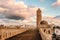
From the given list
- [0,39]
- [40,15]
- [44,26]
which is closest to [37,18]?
[40,15]

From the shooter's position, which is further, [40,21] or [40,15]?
[40,15]

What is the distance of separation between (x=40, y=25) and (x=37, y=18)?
13.1m

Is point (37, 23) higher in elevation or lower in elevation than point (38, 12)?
lower

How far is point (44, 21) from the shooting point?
110m

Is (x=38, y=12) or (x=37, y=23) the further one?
(x=38, y=12)

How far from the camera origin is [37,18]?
119 m

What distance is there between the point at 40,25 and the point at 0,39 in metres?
91.6

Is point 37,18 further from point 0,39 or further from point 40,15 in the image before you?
point 0,39

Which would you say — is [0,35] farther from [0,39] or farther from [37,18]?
[37,18]

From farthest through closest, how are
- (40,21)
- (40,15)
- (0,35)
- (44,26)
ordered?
(40,15) → (40,21) → (44,26) → (0,35)

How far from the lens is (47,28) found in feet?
351

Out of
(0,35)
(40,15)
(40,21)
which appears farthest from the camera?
(40,15)

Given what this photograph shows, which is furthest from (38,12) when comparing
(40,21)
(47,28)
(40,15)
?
(47,28)

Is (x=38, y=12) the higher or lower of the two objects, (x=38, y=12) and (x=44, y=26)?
the higher
